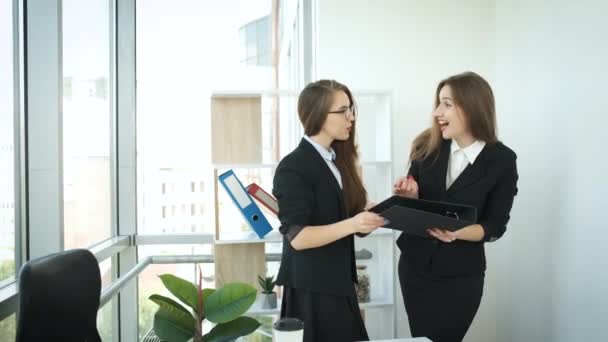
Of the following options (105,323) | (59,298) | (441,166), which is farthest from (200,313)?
(105,323)

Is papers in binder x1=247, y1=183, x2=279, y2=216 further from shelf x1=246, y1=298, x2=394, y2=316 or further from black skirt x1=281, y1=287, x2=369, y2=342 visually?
black skirt x1=281, y1=287, x2=369, y2=342

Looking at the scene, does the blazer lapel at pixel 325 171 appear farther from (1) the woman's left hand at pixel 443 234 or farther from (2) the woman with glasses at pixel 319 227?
(1) the woman's left hand at pixel 443 234

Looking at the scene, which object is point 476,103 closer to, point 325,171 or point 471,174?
point 471,174

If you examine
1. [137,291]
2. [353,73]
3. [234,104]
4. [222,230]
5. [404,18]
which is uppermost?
[404,18]

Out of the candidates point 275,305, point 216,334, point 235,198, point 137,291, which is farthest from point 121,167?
point 216,334

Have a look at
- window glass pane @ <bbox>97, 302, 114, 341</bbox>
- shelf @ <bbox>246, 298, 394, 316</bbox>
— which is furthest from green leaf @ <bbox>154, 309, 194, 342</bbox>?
window glass pane @ <bbox>97, 302, 114, 341</bbox>

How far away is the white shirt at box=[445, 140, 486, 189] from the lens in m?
2.03

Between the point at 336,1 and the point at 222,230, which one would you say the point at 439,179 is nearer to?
the point at 222,230

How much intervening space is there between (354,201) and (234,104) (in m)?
1.18

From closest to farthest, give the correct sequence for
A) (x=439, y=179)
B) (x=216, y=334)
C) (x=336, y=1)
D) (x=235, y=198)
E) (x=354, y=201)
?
1. (x=216, y=334)
2. (x=354, y=201)
3. (x=439, y=179)
4. (x=235, y=198)
5. (x=336, y=1)

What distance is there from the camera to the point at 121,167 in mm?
3342

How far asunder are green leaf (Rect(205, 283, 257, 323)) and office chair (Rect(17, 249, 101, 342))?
0.46 m

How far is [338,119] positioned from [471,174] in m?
0.56

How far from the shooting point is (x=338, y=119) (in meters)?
1.84
